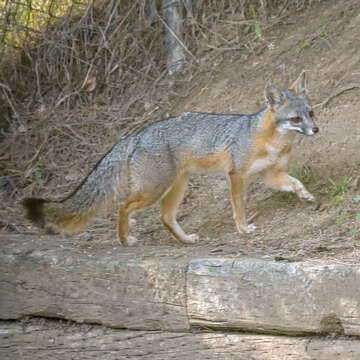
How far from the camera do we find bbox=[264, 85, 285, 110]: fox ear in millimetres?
6035

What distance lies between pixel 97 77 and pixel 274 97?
389cm

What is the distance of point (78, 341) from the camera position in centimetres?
521

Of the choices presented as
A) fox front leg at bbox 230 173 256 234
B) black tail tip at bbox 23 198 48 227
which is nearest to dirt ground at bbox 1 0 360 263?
fox front leg at bbox 230 173 256 234

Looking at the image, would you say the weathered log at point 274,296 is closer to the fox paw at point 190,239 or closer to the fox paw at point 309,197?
the fox paw at point 190,239

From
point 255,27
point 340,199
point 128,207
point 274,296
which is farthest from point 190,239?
point 255,27

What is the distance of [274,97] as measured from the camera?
606cm

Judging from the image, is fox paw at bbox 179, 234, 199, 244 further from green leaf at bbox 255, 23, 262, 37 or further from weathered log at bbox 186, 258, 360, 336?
green leaf at bbox 255, 23, 262, 37

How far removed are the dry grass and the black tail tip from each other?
2720 millimetres

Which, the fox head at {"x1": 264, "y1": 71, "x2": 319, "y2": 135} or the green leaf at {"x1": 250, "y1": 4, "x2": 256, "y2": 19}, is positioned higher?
the green leaf at {"x1": 250, "y1": 4, "x2": 256, "y2": 19}

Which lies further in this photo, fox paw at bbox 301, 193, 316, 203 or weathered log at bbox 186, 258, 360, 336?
fox paw at bbox 301, 193, 316, 203

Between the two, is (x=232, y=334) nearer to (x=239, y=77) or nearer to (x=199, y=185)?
(x=199, y=185)

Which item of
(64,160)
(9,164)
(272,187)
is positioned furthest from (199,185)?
(9,164)

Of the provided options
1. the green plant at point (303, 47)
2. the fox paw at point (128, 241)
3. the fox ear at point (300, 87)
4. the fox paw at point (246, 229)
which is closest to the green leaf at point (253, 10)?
the green plant at point (303, 47)

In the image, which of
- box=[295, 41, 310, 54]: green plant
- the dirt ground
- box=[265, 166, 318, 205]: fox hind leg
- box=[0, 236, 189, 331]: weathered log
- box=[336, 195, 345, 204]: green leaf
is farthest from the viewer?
box=[295, 41, 310, 54]: green plant
